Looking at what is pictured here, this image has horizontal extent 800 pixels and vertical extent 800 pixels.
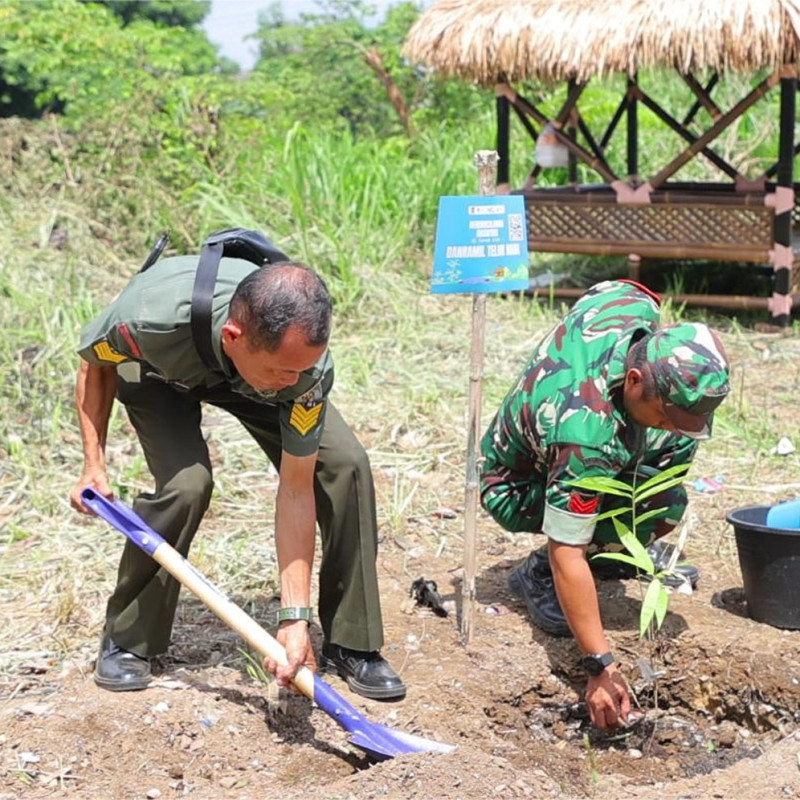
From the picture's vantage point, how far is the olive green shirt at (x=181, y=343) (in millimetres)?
2832

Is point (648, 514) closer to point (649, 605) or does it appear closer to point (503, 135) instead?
point (649, 605)

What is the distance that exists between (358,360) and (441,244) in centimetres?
316

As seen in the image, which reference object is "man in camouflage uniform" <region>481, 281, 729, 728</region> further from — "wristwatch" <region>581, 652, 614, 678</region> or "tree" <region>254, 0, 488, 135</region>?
"tree" <region>254, 0, 488, 135</region>

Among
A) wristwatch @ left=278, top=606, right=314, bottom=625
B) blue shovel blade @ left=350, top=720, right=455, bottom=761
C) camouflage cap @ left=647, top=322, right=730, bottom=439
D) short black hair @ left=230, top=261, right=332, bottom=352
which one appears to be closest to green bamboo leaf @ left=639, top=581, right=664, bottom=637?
camouflage cap @ left=647, top=322, right=730, bottom=439

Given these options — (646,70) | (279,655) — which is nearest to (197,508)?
(279,655)

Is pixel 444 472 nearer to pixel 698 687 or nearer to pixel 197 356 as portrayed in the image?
pixel 698 687

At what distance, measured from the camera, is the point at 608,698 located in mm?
3115

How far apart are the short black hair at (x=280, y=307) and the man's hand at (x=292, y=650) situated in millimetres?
728

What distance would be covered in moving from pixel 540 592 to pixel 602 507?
467 mm

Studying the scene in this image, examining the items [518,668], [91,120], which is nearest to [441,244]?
[518,668]

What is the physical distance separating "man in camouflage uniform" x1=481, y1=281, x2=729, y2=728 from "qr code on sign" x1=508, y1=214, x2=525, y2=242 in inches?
10.8

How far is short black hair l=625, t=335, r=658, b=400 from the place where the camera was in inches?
114

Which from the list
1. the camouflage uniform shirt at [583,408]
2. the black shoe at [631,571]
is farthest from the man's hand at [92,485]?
the black shoe at [631,571]

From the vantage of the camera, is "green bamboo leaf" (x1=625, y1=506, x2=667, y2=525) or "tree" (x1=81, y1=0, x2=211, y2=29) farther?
"tree" (x1=81, y1=0, x2=211, y2=29)
